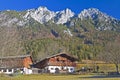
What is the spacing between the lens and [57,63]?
98688 millimetres

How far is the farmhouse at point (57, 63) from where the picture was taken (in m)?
97.1

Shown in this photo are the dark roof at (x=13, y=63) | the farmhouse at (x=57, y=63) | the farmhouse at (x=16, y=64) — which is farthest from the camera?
the farmhouse at (x=57, y=63)

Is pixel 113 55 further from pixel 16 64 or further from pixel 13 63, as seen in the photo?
pixel 13 63

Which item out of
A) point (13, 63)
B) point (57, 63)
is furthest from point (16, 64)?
point (57, 63)

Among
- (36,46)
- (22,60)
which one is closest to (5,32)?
(22,60)

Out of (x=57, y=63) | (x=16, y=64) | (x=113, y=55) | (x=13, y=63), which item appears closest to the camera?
(x=113, y=55)

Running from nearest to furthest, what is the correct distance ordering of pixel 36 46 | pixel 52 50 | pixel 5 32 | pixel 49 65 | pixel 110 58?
pixel 5 32, pixel 110 58, pixel 49 65, pixel 52 50, pixel 36 46

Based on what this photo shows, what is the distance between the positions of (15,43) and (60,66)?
2363 cm

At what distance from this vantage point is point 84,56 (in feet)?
510

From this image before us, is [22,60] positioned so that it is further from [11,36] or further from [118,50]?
[118,50]

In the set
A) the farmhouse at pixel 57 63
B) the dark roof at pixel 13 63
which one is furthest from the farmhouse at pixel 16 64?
the farmhouse at pixel 57 63

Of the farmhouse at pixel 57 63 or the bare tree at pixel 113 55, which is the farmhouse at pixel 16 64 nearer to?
the farmhouse at pixel 57 63

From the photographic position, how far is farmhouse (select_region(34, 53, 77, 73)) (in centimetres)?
9712

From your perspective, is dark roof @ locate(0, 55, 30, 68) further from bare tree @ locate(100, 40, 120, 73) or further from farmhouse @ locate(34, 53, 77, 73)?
bare tree @ locate(100, 40, 120, 73)
